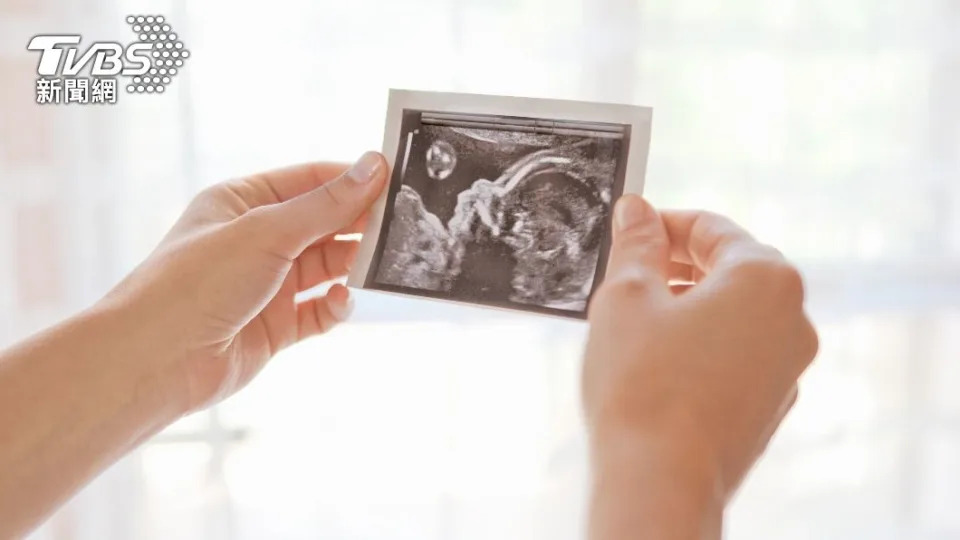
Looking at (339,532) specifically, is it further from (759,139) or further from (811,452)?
(759,139)

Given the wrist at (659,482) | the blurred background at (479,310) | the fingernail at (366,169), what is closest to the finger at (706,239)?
the wrist at (659,482)

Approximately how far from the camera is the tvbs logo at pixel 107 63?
1319 millimetres

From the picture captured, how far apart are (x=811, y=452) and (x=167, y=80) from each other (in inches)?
48.5

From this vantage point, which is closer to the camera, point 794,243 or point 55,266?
point 55,266

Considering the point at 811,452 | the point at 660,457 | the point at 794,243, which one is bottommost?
the point at 811,452

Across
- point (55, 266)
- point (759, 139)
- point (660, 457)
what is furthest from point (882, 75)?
point (55, 266)

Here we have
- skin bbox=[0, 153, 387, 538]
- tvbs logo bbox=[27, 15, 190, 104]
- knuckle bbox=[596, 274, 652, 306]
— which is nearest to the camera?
knuckle bbox=[596, 274, 652, 306]

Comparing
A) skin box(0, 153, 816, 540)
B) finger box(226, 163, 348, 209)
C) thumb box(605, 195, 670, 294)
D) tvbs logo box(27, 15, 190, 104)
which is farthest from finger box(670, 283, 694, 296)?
tvbs logo box(27, 15, 190, 104)

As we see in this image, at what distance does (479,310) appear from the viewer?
1.43m

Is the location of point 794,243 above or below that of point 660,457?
above

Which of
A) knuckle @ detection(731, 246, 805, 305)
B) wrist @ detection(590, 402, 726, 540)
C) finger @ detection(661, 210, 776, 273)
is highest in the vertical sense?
finger @ detection(661, 210, 776, 273)

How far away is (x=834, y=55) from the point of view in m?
1.46

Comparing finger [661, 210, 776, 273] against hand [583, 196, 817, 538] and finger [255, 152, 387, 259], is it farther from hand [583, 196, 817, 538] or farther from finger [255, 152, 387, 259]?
finger [255, 152, 387, 259]

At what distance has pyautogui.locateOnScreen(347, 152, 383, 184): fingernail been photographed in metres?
1.01
